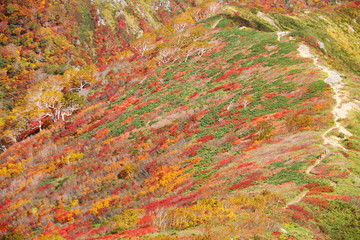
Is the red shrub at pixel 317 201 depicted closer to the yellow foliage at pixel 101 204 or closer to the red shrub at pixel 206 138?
the red shrub at pixel 206 138

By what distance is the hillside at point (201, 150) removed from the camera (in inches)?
661

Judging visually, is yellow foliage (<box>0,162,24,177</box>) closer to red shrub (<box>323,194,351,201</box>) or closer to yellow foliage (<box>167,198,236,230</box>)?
yellow foliage (<box>167,198,236,230</box>)

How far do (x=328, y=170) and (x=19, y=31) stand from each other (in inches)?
9183

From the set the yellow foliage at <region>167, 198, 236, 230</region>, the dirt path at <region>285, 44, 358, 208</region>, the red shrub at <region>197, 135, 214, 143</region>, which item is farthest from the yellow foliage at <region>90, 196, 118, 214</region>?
the dirt path at <region>285, 44, 358, 208</region>

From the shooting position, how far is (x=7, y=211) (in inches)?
1302

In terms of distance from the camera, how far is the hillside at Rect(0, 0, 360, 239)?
16781 millimetres

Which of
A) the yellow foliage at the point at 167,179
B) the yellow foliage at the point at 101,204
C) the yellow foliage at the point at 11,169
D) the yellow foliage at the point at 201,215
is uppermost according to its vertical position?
the yellow foliage at the point at 201,215

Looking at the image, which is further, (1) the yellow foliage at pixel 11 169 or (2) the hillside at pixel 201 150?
(1) the yellow foliage at pixel 11 169

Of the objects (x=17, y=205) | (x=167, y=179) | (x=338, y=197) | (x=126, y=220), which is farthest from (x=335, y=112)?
(x=17, y=205)

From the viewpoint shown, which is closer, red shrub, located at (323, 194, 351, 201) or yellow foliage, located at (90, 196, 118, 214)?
red shrub, located at (323, 194, 351, 201)

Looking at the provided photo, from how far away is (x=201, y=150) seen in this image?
1248 inches

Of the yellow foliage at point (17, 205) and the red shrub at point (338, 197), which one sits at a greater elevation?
the red shrub at point (338, 197)

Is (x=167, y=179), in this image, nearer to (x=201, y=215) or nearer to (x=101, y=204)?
(x=101, y=204)

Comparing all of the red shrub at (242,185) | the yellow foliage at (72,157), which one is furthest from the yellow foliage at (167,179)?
the yellow foliage at (72,157)
